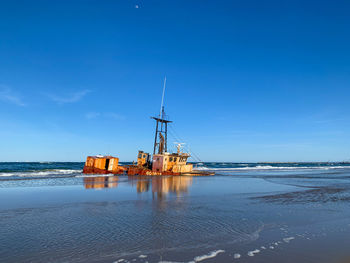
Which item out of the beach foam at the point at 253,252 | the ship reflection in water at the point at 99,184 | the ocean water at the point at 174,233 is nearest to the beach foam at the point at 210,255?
the ocean water at the point at 174,233

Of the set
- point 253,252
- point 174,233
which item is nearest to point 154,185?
point 174,233

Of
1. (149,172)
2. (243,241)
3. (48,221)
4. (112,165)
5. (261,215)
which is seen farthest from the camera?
(112,165)

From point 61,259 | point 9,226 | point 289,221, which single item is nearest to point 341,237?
point 289,221

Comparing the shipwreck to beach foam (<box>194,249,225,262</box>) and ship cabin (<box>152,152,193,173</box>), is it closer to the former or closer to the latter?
ship cabin (<box>152,152,193,173</box>)

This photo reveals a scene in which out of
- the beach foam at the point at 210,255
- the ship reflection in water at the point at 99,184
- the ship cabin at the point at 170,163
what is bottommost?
the beach foam at the point at 210,255

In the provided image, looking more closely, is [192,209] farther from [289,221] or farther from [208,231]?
[289,221]

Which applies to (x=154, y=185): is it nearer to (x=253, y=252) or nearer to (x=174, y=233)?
(x=174, y=233)

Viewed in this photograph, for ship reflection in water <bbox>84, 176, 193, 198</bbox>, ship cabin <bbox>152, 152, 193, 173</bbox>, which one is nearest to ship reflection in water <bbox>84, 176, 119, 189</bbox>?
ship reflection in water <bbox>84, 176, 193, 198</bbox>

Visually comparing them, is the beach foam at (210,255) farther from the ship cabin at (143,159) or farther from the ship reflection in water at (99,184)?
the ship cabin at (143,159)

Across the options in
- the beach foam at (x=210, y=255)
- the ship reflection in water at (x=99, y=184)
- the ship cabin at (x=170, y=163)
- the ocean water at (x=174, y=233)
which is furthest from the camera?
the ship cabin at (x=170, y=163)

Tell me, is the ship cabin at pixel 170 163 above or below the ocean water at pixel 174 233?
above

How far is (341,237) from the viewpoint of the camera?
23.3 ft

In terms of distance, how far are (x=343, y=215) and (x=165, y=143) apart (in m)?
34.1

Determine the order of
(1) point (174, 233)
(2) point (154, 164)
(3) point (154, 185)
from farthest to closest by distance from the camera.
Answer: (2) point (154, 164)
(3) point (154, 185)
(1) point (174, 233)
